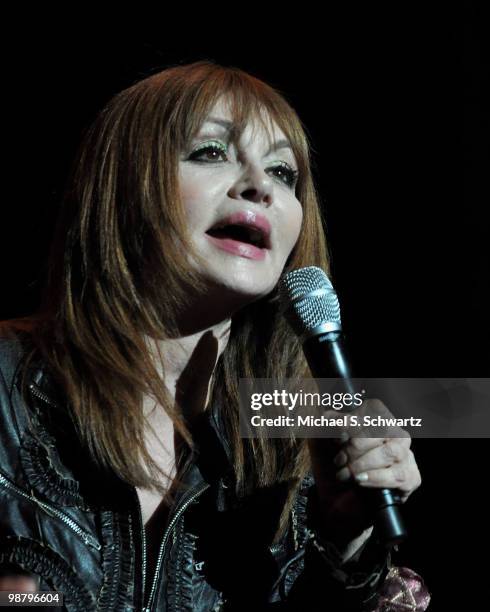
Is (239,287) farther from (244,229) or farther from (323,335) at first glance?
(323,335)

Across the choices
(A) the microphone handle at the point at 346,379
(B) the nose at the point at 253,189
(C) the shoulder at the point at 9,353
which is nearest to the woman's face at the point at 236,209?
→ (B) the nose at the point at 253,189

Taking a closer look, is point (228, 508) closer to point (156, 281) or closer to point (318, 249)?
point (156, 281)

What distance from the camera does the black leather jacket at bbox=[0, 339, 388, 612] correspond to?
1.26 metres

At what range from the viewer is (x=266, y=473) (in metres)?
1.59

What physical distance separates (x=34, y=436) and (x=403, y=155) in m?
1.26

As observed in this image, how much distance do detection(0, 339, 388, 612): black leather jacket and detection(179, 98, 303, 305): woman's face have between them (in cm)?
36

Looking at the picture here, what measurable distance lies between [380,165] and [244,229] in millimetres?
803

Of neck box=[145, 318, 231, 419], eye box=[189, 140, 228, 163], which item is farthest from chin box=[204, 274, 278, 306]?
eye box=[189, 140, 228, 163]

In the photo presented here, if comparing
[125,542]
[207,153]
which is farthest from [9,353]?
[207,153]

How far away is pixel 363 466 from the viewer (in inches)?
42.9

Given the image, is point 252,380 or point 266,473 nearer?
point 266,473

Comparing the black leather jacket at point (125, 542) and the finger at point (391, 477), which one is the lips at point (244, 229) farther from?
the finger at point (391, 477)

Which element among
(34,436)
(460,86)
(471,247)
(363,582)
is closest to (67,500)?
(34,436)

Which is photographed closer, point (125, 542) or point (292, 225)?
point (125, 542)
